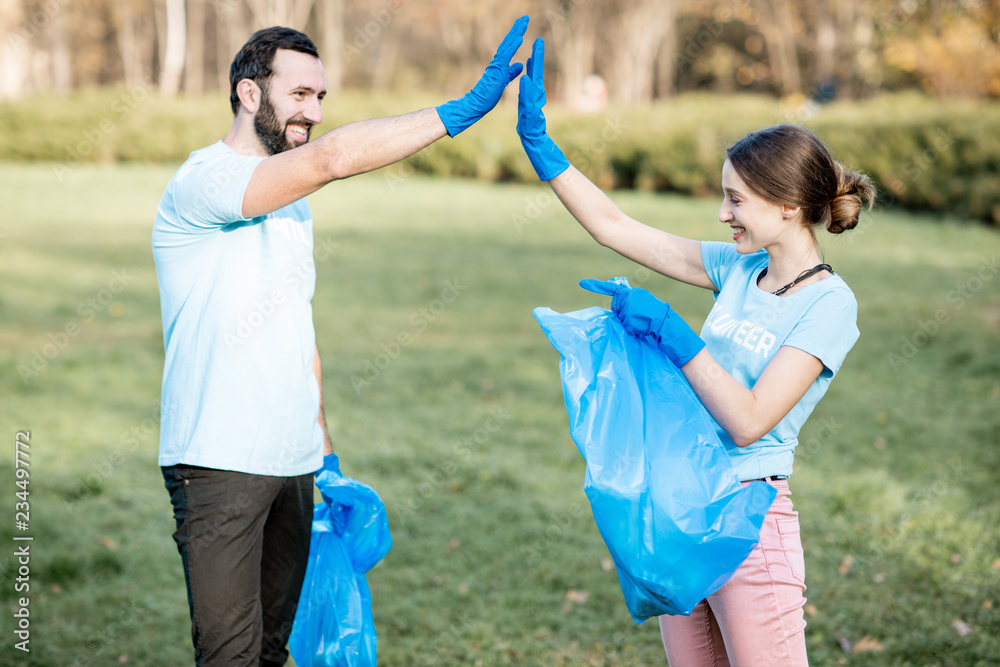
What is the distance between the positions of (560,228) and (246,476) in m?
12.4

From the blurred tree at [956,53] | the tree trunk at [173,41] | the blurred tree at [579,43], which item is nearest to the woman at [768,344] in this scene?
the blurred tree at [956,53]

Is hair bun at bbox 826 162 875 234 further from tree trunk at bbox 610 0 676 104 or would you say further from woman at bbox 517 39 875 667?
tree trunk at bbox 610 0 676 104

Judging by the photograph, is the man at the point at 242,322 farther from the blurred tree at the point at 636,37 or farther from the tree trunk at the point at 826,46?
the blurred tree at the point at 636,37

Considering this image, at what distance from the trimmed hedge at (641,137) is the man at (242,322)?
744 centimetres

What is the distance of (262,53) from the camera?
2.37m

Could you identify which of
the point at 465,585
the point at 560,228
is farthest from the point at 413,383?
the point at 560,228

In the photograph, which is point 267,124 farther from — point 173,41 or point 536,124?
point 173,41

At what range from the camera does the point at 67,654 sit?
346 cm

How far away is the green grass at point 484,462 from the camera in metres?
3.73

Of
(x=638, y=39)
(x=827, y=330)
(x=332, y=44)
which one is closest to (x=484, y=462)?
(x=827, y=330)

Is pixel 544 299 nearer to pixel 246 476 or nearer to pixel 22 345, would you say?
pixel 22 345

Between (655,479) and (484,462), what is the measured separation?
3.47 m

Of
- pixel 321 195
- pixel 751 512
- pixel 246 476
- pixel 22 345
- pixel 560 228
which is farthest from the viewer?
pixel 321 195

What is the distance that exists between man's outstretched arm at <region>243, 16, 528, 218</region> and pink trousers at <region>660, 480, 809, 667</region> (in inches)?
45.7
